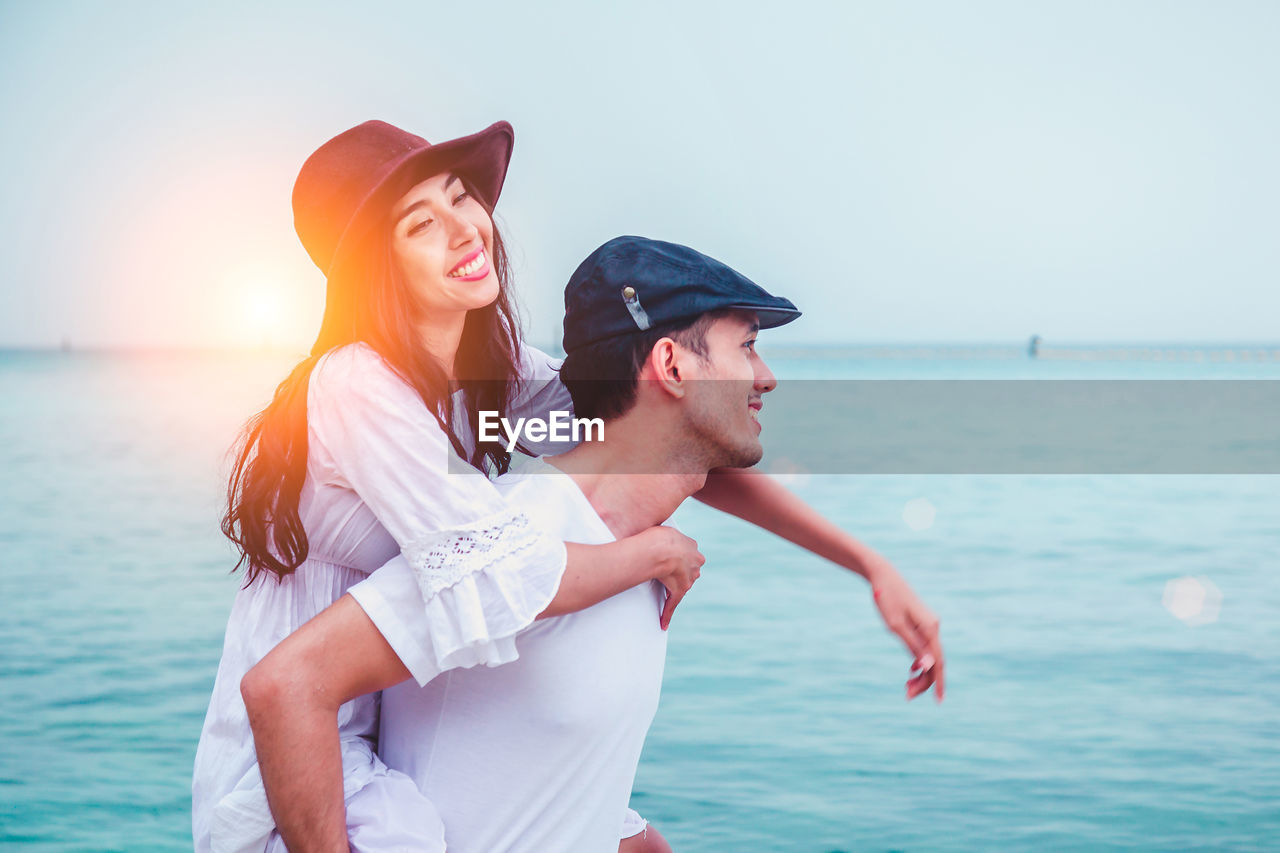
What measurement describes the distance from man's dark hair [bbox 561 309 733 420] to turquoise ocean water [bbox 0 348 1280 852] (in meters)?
5.02

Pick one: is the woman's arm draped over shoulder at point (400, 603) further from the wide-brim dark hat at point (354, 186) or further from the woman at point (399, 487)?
the wide-brim dark hat at point (354, 186)

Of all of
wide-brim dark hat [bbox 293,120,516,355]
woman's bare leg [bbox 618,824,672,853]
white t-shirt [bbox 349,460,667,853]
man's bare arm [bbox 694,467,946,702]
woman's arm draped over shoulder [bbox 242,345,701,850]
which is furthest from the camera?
woman's bare leg [bbox 618,824,672,853]

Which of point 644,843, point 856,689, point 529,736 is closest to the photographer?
point 529,736

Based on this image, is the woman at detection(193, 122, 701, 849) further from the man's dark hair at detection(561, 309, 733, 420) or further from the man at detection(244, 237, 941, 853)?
the man's dark hair at detection(561, 309, 733, 420)

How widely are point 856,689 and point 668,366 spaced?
797cm

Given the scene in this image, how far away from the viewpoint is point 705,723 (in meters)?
8.84

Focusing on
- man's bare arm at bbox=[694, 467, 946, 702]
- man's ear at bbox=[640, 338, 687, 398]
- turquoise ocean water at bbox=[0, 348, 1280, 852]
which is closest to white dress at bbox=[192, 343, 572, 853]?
man's ear at bbox=[640, 338, 687, 398]

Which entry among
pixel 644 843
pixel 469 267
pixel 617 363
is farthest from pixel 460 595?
pixel 644 843

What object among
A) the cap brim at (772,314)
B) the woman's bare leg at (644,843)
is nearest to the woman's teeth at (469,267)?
the cap brim at (772,314)

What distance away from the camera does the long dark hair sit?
2.29 m

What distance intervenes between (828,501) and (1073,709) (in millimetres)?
11862

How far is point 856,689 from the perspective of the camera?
389 inches

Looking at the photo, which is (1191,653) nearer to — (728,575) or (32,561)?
(728,575)

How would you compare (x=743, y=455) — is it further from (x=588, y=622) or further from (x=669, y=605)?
(x=588, y=622)
